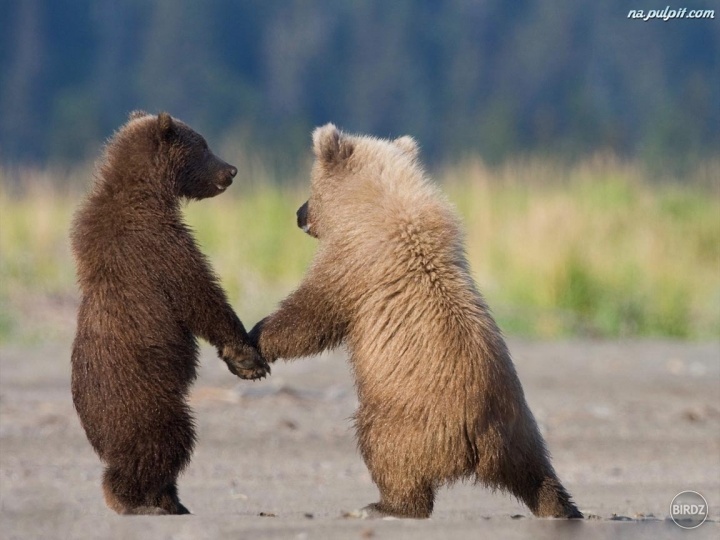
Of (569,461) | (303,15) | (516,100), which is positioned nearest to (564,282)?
(569,461)

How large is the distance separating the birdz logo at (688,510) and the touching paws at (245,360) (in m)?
1.92

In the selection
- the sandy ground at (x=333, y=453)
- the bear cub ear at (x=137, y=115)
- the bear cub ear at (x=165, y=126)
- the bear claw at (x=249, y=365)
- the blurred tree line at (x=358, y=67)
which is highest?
the blurred tree line at (x=358, y=67)

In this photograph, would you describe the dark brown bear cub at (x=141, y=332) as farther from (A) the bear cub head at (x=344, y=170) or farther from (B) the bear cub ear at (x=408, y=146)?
(B) the bear cub ear at (x=408, y=146)

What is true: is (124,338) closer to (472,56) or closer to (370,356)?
(370,356)

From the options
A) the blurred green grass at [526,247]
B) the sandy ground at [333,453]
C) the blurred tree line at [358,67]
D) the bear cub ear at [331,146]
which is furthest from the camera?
the blurred tree line at [358,67]

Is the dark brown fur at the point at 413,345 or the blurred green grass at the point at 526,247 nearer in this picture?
the dark brown fur at the point at 413,345

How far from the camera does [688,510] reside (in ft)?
21.0

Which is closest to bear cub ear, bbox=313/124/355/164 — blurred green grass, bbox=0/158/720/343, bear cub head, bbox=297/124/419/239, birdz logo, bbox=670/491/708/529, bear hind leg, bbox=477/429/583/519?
bear cub head, bbox=297/124/419/239

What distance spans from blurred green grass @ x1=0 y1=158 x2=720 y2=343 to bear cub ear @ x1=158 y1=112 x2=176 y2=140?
800 cm

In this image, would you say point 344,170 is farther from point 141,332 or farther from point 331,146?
point 141,332

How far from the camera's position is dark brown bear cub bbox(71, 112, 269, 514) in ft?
19.3

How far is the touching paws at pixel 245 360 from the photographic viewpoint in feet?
20.3

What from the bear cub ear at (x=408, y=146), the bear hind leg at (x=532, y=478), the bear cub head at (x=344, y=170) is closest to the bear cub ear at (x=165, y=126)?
the bear cub head at (x=344, y=170)

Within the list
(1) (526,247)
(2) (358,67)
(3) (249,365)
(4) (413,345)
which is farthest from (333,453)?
(2) (358,67)
